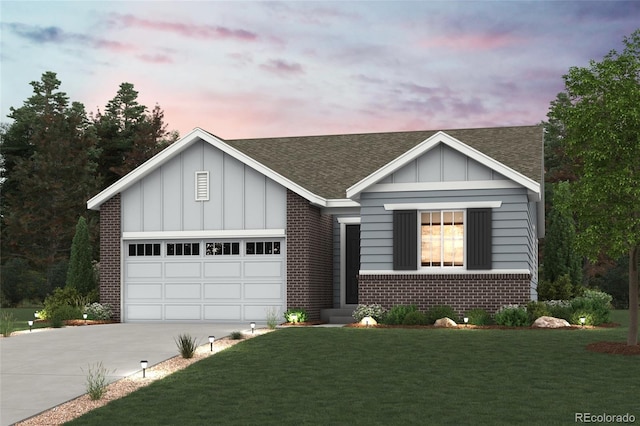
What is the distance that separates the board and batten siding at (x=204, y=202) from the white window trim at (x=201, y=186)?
0.11 meters

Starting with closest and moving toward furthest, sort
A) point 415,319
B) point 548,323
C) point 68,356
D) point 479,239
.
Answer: point 68,356
point 548,323
point 415,319
point 479,239

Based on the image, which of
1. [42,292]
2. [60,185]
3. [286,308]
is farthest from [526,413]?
[60,185]

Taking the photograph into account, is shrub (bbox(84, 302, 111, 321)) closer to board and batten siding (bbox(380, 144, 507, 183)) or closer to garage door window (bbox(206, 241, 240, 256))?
garage door window (bbox(206, 241, 240, 256))

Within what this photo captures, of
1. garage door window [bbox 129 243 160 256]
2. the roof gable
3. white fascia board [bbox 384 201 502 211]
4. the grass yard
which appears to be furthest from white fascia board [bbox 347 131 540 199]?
garage door window [bbox 129 243 160 256]

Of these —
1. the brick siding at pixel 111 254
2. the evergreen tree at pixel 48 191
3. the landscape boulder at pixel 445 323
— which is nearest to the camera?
the landscape boulder at pixel 445 323

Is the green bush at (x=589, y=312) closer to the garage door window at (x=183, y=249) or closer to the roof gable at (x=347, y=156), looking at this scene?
the roof gable at (x=347, y=156)

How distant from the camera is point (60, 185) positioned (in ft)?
159

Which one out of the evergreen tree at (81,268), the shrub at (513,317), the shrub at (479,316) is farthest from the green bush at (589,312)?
the evergreen tree at (81,268)

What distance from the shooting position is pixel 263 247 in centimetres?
2402

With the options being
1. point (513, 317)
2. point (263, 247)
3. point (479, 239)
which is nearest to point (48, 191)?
point (263, 247)

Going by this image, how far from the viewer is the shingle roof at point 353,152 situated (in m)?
24.6

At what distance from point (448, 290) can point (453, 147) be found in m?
3.98

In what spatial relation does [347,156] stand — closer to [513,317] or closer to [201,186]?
[201,186]
